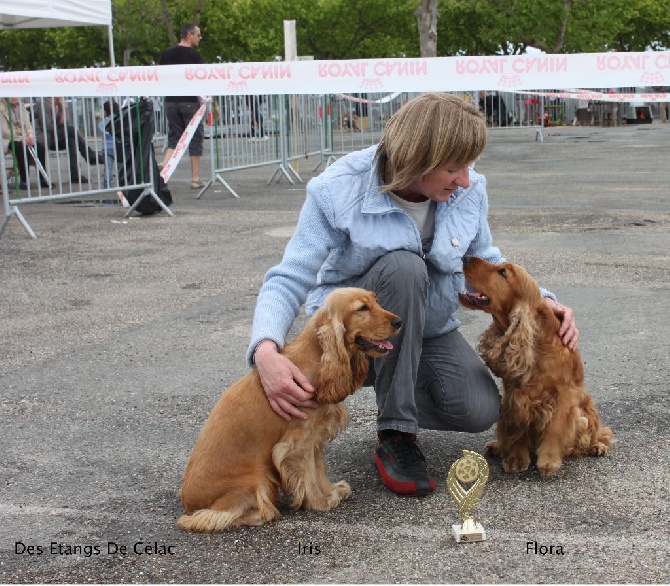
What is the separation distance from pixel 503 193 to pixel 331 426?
31.1 feet

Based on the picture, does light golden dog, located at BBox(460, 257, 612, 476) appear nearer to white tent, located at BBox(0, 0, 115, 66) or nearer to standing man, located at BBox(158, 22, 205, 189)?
standing man, located at BBox(158, 22, 205, 189)

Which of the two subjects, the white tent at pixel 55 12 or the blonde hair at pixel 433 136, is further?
the white tent at pixel 55 12

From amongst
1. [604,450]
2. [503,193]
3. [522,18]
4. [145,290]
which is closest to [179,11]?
[522,18]

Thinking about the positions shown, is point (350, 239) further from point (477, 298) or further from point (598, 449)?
point (598, 449)

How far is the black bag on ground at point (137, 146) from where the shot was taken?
1020 cm

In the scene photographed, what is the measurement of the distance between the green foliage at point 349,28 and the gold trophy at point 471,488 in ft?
135

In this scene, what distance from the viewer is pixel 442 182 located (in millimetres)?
3146

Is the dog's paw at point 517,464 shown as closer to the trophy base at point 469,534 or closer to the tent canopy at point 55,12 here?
the trophy base at point 469,534

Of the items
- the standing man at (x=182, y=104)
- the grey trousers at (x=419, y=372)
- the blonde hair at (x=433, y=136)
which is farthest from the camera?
the standing man at (x=182, y=104)

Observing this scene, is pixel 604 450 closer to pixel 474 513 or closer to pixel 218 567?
pixel 474 513

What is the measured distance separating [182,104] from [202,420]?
8.68 m

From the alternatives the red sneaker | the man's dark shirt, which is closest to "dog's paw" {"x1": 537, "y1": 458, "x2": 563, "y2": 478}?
the red sneaker

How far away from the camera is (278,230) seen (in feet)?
30.8

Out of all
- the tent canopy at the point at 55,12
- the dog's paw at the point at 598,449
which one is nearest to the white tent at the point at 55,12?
the tent canopy at the point at 55,12
